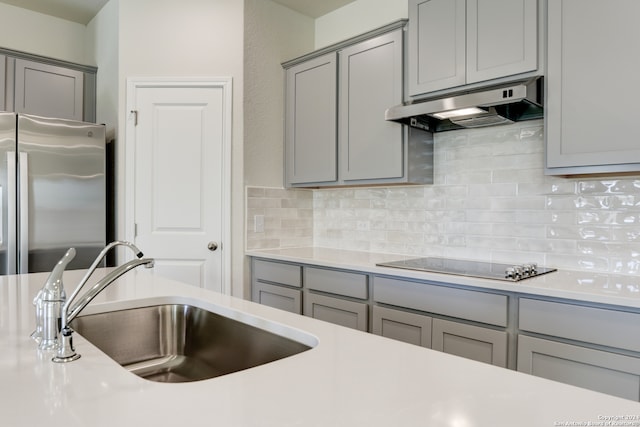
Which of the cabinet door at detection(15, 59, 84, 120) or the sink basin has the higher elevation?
the cabinet door at detection(15, 59, 84, 120)

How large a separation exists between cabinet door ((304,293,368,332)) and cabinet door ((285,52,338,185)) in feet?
2.80

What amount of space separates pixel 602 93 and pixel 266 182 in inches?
86.4

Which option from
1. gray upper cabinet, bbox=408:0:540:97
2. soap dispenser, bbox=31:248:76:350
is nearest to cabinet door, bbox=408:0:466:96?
gray upper cabinet, bbox=408:0:540:97

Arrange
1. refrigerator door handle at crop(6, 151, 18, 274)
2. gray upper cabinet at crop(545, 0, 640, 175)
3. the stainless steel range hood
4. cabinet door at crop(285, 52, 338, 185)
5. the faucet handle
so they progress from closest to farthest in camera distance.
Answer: the faucet handle, gray upper cabinet at crop(545, 0, 640, 175), the stainless steel range hood, refrigerator door handle at crop(6, 151, 18, 274), cabinet door at crop(285, 52, 338, 185)

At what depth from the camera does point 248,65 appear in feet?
10.6

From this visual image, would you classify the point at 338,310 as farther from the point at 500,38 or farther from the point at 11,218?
the point at 11,218

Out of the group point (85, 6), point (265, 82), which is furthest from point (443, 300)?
point (85, 6)

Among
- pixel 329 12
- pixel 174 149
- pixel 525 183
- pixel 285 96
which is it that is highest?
pixel 329 12

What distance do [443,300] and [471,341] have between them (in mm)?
215

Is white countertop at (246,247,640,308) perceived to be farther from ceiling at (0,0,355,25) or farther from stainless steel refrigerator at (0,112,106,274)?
ceiling at (0,0,355,25)

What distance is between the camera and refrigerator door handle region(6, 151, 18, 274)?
9.15ft

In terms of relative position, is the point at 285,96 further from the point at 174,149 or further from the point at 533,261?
the point at 533,261

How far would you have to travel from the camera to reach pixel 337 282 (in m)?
2.61

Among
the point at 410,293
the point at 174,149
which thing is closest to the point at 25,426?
the point at 410,293
